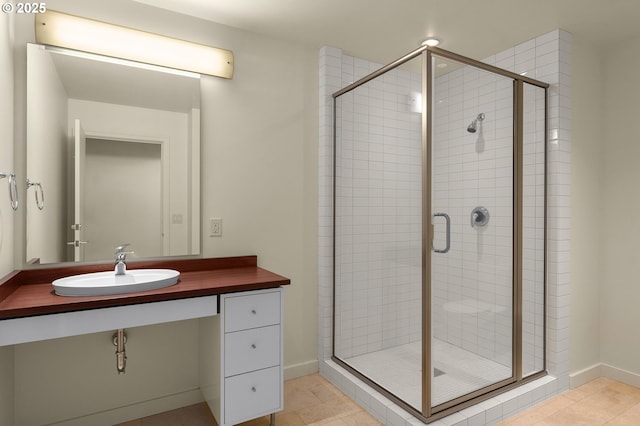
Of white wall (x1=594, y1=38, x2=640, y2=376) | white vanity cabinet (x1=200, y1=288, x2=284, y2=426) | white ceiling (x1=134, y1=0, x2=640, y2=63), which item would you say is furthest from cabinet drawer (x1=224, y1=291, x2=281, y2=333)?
white wall (x1=594, y1=38, x2=640, y2=376)

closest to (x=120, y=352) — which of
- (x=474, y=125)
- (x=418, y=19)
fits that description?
(x=474, y=125)

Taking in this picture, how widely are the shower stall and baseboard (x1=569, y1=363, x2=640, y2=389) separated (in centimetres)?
35

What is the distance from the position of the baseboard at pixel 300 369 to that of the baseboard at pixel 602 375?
170 centimetres

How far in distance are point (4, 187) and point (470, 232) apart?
232cm

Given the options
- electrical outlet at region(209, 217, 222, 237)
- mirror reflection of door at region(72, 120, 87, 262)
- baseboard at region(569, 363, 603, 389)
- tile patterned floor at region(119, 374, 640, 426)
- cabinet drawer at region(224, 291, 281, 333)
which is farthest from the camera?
baseboard at region(569, 363, 603, 389)

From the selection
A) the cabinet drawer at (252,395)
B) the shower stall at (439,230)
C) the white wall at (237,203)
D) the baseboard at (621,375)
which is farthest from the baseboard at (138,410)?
the baseboard at (621,375)

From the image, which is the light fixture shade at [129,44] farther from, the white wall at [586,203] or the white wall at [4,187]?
the white wall at [586,203]

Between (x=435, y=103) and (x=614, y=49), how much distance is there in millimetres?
1686

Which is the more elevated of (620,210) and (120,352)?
(620,210)

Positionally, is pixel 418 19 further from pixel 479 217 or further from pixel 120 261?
pixel 120 261

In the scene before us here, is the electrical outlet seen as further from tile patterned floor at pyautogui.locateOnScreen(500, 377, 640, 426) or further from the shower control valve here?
→ tile patterned floor at pyautogui.locateOnScreen(500, 377, 640, 426)

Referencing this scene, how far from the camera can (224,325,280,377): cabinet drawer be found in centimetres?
180

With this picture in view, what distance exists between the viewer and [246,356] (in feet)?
6.03

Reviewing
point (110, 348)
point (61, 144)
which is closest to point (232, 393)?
point (110, 348)
